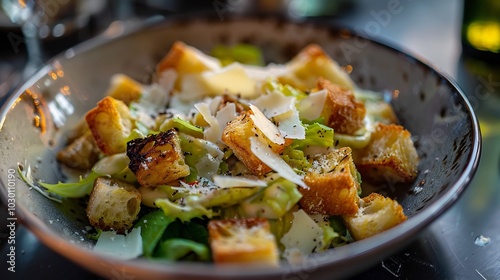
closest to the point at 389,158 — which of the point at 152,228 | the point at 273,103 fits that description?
the point at 273,103

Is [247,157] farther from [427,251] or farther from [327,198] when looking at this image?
[427,251]

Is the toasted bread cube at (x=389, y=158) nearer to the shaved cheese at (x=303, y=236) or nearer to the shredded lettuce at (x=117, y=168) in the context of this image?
the shaved cheese at (x=303, y=236)

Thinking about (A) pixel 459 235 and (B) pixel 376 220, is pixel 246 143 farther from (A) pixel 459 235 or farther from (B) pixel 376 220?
(A) pixel 459 235

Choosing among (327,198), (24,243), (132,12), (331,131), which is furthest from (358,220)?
(132,12)

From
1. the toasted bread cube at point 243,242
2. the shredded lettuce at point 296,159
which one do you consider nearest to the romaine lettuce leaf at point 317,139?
the shredded lettuce at point 296,159

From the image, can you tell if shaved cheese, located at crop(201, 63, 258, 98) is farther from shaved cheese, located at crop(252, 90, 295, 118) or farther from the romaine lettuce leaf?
the romaine lettuce leaf

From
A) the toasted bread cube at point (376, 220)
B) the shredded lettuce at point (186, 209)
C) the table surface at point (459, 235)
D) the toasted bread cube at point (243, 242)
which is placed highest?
the toasted bread cube at point (243, 242)
